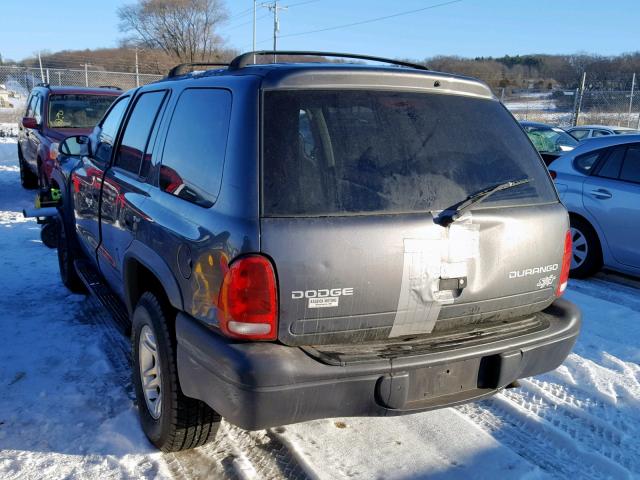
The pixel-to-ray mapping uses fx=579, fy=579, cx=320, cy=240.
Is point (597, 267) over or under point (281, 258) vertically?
under

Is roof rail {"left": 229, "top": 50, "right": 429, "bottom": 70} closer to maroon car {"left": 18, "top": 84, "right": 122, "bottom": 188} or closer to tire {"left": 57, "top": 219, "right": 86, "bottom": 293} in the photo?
tire {"left": 57, "top": 219, "right": 86, "bottom": 293}

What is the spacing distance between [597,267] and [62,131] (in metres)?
7.70

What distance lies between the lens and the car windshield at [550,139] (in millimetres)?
12773

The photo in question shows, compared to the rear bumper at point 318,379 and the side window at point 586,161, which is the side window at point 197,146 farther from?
the side window at point 586,161

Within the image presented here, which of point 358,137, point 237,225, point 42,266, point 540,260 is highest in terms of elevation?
point 358,137

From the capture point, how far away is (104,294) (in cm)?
409

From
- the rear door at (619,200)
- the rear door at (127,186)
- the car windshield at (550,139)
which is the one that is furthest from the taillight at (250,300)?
the car windshield at (550,139)

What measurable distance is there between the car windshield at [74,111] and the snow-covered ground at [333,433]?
5.76 m

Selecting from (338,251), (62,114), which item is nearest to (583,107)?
(62,114)

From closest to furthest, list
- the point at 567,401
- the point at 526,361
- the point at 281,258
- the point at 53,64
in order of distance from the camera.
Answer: the point at 281,258
the point at 526,361
the point at 567,401
the point at 53,64

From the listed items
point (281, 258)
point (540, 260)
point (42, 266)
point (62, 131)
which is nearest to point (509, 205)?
point (540, 260)

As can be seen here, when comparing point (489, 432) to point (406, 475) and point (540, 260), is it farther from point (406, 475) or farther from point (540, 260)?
point (540, 260)

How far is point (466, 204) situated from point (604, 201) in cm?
412

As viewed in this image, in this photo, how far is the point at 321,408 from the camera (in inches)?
91.9
